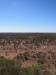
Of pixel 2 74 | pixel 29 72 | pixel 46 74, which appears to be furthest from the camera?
pixel 46 74

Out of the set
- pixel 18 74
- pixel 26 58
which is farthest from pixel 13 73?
pixel 26 58

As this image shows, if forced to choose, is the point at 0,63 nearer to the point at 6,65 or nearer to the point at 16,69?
the point at 6,65

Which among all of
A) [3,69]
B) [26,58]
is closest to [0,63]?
[3,69]

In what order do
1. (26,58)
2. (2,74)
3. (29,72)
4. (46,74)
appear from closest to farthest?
1. (2,74)
2. (29,72)
3. (46,74)
4. (26,58)

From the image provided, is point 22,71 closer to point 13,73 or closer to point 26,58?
point 13,73

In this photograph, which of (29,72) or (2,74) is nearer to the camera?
(2,74)

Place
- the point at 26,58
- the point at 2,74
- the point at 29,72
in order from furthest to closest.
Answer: the point at 26,58
the point at 29,72
the point at 2,74

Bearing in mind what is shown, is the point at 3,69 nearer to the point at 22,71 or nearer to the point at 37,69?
the point at 22,71

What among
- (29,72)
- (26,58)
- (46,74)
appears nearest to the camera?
(29,72)

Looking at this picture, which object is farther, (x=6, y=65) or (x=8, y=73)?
(x=6, y=65)
